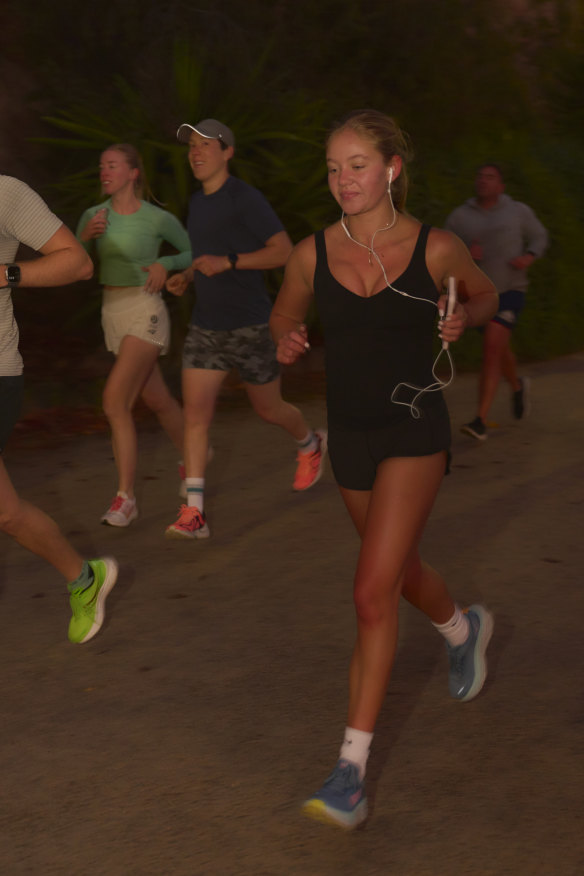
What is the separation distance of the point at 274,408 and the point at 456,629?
3.13m

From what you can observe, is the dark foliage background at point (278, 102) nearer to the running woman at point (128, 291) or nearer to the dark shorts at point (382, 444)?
the running woman at point (128, 291)

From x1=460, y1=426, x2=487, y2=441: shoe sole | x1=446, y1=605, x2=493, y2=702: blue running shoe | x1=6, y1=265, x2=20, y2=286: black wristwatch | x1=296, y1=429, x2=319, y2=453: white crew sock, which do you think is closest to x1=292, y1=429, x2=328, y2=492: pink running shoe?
x1=296, y1=429, x2=319, y2=453: white crew sock

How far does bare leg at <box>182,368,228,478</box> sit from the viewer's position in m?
7.07

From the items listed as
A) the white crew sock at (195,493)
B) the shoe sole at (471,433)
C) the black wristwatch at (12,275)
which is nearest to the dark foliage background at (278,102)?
the shoe sole at (471,433)

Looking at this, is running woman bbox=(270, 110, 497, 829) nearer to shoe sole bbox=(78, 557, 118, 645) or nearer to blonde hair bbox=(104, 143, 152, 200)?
shoe sole bbox=(78, 557, 118, 645)

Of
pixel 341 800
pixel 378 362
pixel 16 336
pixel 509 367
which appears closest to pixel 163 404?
pixel 16 336

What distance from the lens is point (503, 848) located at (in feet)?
12.1

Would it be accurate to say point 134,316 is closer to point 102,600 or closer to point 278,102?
point 102,600

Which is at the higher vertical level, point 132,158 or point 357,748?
point 132,158

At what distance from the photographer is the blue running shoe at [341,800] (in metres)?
3.78

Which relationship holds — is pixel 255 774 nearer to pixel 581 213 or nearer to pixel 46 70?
pixel 46 70

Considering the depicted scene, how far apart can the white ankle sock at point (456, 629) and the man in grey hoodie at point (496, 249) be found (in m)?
5.08

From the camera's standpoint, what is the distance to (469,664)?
4695mm

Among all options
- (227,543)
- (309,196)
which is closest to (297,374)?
(309,196)
